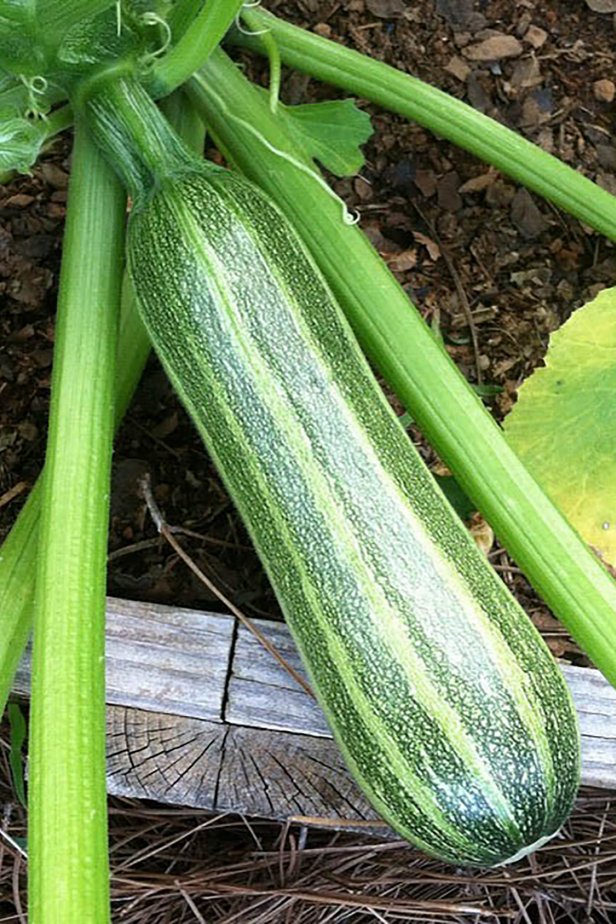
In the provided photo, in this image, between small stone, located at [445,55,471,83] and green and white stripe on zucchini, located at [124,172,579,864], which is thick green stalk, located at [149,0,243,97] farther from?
small stone, located at [445,55,471,83]

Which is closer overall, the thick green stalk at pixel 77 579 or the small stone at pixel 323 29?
the thick green stalk at pixel 77 579

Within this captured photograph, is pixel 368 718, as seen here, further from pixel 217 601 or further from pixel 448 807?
pixel 217 601

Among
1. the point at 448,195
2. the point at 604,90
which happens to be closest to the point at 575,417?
the point at 448,195

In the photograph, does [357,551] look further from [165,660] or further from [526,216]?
[526,216]

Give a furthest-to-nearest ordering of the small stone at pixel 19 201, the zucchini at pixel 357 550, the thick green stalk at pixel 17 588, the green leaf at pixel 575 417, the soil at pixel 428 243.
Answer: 1. the small stone at pixel 19 201
2. the soil at pixel 428 243
3. the green leaf at pixel 575 417
4. the thick green stalk at pixel 17 588
5. the zucchini at pixel 357 550

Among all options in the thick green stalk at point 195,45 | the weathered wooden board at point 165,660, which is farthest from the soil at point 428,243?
the thick green stalk at point 195,45

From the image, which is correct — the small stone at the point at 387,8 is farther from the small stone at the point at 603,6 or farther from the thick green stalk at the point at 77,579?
the thick green stalk at the point at 77,579

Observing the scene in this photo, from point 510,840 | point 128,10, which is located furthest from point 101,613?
point 128,10

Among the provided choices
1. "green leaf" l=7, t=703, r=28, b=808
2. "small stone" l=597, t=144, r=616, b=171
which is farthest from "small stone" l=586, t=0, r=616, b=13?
"green leaf" l=7, t=703, r=28, b=808
